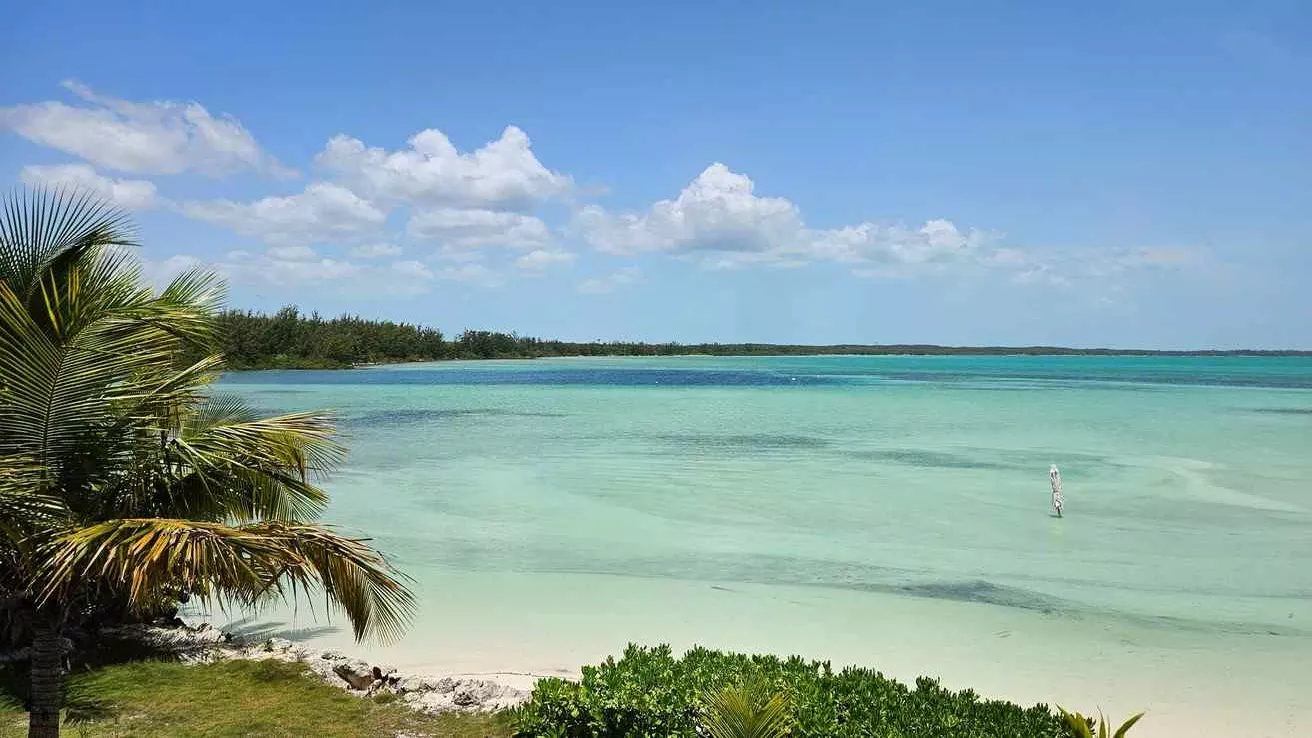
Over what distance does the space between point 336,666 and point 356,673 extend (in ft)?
0.89

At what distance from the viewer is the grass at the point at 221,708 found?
5930 millimetres

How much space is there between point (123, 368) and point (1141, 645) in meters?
9.65

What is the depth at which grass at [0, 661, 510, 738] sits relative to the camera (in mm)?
5930

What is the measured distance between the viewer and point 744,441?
91.0ft

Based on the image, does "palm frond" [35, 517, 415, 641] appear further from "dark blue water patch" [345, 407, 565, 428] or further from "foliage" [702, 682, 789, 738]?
"dark blue water patch" [345, 407, 565, 428]

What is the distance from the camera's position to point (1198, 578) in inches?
449

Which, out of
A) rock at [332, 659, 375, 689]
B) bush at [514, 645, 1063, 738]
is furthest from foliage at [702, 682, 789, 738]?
rock at [332, 659, 375, 689]

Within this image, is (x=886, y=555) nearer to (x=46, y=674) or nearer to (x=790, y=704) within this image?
(x=790, y=704)

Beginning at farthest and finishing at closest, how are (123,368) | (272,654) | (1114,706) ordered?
1. (272,654)
2. (1114,706)
3. (123,368)

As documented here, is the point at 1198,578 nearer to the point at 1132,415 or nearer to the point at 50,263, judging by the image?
the point at 50,263

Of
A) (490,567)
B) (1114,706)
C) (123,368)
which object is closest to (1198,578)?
(1114,706)

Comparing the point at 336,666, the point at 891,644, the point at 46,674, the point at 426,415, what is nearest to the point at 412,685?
the point at 336,666

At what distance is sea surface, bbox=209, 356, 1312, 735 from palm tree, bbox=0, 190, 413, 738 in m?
3.50

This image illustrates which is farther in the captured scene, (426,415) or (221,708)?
(426,415)
